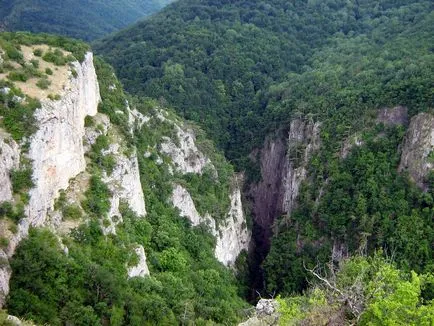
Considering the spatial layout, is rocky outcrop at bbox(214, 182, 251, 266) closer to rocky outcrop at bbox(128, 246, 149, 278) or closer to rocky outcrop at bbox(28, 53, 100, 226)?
rocky outcrop at bbox(128, 246, 149, 278)

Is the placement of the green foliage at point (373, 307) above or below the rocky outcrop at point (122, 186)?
above

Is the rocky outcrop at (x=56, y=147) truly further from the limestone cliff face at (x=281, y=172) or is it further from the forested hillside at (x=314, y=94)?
the limestone cliff face at (x=281, y=172)

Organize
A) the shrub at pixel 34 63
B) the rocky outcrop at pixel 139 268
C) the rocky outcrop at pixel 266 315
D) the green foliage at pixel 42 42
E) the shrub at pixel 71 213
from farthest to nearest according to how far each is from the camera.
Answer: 1. the green foliage at pixel 42 42
2. the shrub at pixel 34 63
3. the rocky outcrop at pixel 139 268
4. the shrub at pixel 71 213
5. the rocky outcrop at pixel 266 315

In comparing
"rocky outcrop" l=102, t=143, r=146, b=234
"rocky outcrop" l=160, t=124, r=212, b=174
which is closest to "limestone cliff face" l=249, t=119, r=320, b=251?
"rocky outcrop" l=160, t=124, r=212, b=174

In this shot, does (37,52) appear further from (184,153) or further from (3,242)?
(184,153)

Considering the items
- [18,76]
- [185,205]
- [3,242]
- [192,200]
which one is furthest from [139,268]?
[192,200]

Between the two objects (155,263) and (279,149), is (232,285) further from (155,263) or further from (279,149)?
(279,149)

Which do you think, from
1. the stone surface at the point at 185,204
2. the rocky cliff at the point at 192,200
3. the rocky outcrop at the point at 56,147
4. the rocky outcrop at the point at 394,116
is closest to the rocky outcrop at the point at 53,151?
the rocky outcrop at the point at 56,147
